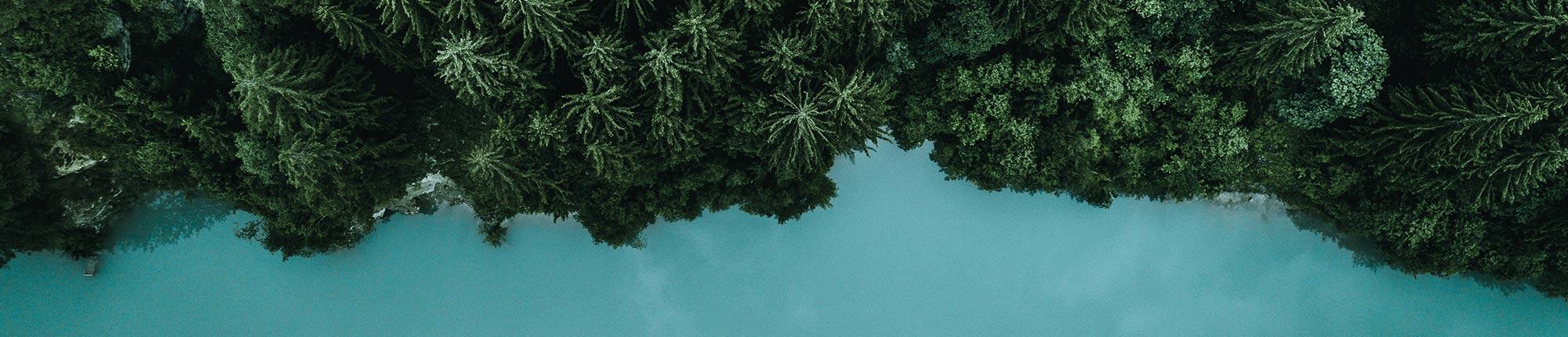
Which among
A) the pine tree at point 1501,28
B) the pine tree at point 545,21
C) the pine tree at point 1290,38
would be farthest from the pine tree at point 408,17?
the pine tree at point 1501,28

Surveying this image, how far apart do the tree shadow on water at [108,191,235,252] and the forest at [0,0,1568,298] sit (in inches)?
40.4

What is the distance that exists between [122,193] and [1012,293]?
22.4 m

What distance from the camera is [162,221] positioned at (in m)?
21.5

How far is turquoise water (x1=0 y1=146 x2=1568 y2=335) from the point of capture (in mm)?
21359

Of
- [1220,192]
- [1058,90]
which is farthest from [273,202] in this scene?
[1220,192]

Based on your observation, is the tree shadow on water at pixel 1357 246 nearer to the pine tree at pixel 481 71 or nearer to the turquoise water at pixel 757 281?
the turquoise water at pixel 757 281

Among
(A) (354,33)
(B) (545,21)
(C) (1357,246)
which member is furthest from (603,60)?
(C) (1357,246)

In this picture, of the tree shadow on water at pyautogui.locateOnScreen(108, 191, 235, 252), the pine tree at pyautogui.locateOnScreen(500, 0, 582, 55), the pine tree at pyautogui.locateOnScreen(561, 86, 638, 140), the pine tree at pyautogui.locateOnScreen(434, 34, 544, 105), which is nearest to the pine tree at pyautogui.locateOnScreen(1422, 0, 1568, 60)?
the pine tree at pyautogui.locateOnScreen(561, 86, 638, 140)

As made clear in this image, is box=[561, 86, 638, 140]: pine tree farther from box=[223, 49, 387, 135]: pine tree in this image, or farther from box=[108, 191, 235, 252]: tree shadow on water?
box=[108, 191, 235, 252]: tree shadow on water

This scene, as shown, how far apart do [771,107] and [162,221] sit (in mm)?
17065

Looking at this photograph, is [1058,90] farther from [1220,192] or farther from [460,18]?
[460,18]

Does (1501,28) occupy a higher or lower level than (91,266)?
lower

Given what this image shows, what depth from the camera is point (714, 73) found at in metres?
15.5

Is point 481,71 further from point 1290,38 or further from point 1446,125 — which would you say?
point 1446,125
